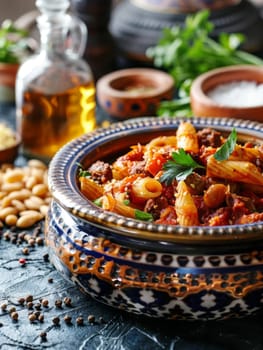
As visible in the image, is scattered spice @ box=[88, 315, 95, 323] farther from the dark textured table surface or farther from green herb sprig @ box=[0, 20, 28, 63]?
green herb sprig @ box=[0, 20, 28, 63]

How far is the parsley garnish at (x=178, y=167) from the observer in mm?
1417

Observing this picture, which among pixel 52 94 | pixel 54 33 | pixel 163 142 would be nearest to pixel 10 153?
pixel 52 94

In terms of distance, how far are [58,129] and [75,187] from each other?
65 cm

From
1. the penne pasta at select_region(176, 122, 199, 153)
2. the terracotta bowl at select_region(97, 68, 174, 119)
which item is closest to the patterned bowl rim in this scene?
the penne pasta at select_region(176, 122, 199, 153)

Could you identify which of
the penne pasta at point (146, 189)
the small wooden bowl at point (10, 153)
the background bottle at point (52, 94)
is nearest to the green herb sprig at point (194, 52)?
the background bottle at point (52, 94)

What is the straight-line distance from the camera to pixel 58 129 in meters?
2.08

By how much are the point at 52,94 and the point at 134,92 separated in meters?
0.36

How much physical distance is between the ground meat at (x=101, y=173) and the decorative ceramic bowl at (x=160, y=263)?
0.31 feet

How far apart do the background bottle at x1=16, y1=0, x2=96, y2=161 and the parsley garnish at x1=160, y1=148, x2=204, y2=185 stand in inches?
27.4

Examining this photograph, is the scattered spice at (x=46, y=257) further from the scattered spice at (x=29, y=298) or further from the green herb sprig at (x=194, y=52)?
the green herb sprig at (x=194, y=52)

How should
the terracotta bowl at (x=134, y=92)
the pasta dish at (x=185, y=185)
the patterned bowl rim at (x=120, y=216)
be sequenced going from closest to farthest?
the patterned bowl rim at (x=120, y=216) → the pasta dish at (x=185, y=185) → the terracotta bowl at (x=134, y=92)

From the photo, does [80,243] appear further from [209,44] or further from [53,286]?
[209,44]

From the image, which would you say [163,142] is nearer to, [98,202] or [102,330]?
[98,202]

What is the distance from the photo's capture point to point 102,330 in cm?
138
